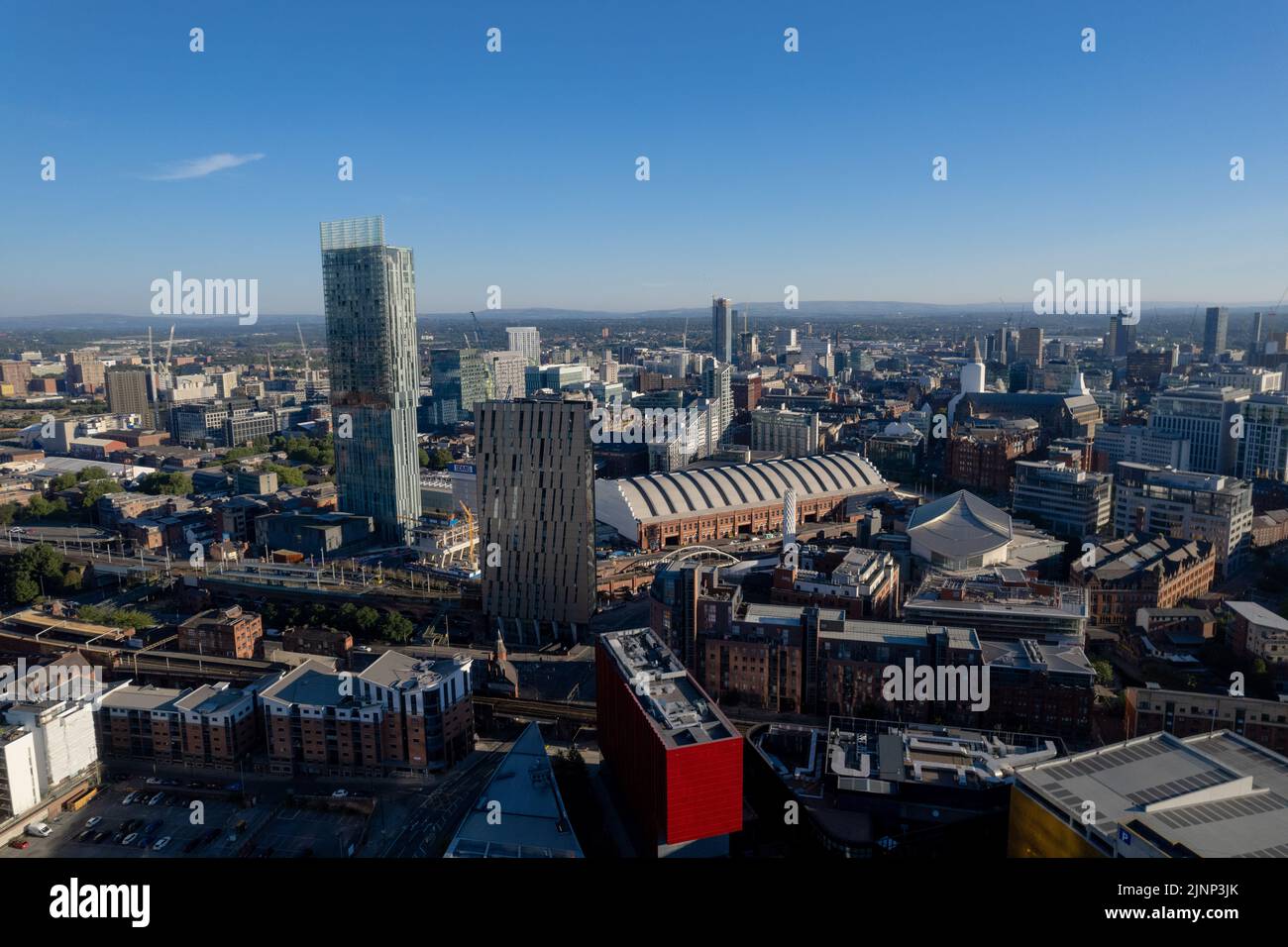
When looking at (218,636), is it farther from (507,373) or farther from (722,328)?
(722,328)

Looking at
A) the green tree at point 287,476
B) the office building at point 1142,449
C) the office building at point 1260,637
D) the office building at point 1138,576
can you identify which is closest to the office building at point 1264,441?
the office building at point 1142,449

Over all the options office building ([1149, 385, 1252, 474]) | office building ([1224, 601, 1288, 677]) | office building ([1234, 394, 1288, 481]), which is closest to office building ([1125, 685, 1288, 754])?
office building ([1224, 601, 1288, 677])

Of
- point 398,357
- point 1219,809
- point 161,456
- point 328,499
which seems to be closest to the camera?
point 1219,809

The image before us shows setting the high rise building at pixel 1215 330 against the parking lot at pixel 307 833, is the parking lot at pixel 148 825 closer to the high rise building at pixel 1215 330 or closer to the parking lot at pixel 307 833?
the parking lot at pixel 307 833

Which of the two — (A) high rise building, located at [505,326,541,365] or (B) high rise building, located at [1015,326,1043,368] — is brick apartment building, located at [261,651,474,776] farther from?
(B) high rise building, located at [1015,326,1043,368]
